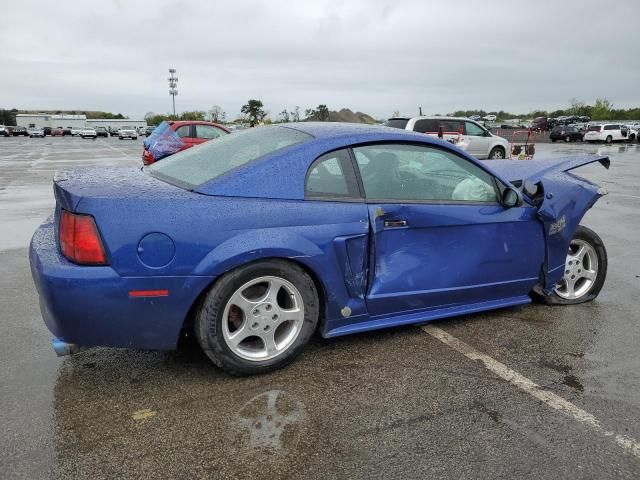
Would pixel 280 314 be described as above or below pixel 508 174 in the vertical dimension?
below

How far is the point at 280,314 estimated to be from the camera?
3094mm

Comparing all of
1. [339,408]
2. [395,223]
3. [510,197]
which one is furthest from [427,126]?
[339,408]

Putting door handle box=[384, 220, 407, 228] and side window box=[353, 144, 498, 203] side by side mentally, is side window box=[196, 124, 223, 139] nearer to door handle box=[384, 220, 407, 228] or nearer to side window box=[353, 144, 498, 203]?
side window box=[353, 144, 498, 203]

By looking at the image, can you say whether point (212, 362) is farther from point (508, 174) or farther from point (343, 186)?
point (508, 174)

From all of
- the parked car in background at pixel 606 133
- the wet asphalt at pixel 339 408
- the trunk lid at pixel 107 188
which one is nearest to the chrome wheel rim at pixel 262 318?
the wet asphalt at pixel 339 408

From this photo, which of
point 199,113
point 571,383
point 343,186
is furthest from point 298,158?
point 199,113

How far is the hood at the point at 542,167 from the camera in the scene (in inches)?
164

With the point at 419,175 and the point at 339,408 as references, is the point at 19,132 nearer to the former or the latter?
the point at 419,175

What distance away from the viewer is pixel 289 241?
297 cm

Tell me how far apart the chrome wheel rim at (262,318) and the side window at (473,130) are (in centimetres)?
1587

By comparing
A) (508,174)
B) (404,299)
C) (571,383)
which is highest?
(508,174)

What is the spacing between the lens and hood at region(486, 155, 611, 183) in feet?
13.7

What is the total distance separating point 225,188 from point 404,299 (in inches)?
52.3

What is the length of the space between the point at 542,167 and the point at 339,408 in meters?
2.66
